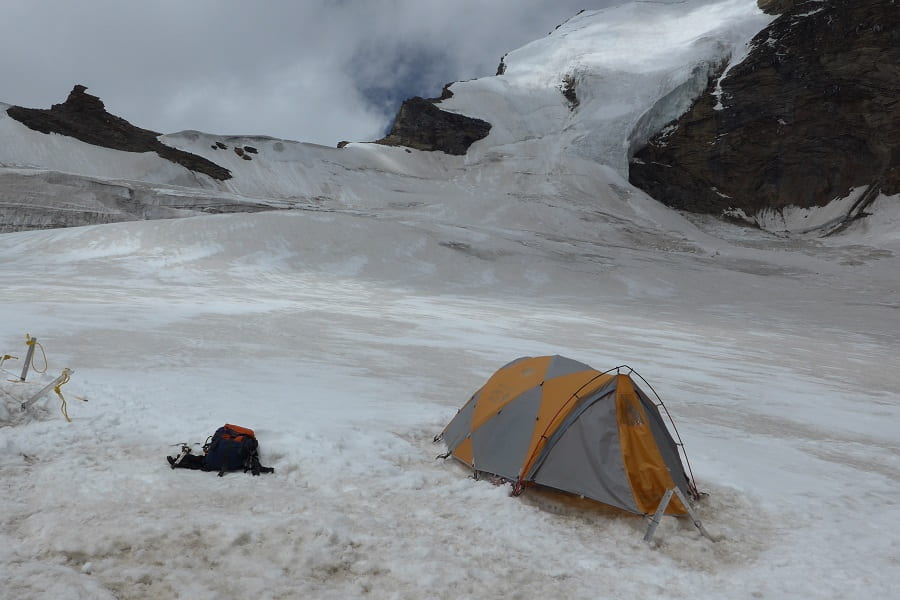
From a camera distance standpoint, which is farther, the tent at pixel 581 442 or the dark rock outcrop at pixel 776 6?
the dark rock outcrop at pixel 776 6

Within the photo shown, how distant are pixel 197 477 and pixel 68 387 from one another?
9.97 ft

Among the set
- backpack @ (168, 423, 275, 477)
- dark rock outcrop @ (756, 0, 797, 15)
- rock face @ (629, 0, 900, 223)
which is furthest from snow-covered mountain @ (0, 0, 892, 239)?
backpack @ (168, 423, 275, 477)

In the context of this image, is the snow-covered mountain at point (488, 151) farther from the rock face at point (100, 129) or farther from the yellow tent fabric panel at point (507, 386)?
the yellow tent fabric panel at point (507, 386)

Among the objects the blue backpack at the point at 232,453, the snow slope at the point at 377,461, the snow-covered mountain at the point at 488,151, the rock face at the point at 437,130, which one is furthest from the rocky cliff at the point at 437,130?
the blue backpack at the point at 232,453

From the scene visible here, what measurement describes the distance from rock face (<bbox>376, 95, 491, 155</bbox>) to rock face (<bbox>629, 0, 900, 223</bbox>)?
23608 millimetres

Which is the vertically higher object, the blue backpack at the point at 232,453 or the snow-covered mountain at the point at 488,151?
the snow-covered mountain at the point at 488,151

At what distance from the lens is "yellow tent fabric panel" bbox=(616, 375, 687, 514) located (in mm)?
4824

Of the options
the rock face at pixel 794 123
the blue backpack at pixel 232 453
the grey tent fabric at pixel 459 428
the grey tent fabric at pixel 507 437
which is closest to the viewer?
the blue backpack at pixel 232 453

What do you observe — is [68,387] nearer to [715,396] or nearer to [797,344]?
[715,396]

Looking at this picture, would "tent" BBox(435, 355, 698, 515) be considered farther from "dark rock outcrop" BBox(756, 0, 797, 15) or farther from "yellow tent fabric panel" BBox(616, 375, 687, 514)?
"dark rock outcrop" BBox(756, 0, 797, 15)

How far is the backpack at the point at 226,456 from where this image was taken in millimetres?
4918

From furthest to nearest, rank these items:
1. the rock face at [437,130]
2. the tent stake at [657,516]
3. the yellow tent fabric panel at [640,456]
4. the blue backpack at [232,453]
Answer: the rock face at [437,130] < the blue backpack at [232,453] < the yellow tent fabric panel at [640,456] < the tent stake at [657,516]

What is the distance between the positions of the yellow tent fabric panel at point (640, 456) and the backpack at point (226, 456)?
343cm

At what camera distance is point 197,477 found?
4723mm
